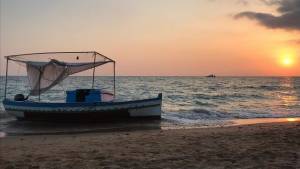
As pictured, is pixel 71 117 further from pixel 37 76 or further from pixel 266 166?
pixel 266 166

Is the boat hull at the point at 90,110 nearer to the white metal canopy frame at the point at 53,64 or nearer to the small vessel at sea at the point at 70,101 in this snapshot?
the small vessel at sea at the point at 70,101

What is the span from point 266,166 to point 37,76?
51.2ft

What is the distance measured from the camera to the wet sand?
26.6ft

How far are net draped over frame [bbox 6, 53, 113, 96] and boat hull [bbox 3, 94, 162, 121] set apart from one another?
114 cm

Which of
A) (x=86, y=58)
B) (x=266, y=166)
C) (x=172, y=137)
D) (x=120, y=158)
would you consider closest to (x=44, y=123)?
(x=86, y=58)

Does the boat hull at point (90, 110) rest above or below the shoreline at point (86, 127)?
above

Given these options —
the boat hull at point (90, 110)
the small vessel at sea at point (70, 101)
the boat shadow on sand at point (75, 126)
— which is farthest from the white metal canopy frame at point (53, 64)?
the boat shadow on sand at point (75, 126)

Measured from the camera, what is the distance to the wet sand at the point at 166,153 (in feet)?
26.6

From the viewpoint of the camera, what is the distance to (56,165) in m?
8.27

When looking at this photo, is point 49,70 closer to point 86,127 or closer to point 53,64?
point 53,64

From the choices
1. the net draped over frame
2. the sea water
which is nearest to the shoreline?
the sea water

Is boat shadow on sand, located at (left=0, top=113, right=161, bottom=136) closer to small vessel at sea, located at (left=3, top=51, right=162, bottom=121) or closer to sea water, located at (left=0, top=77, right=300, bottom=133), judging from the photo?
small vessel at sea, located at (left=3, top=51, right=162, bottom=121)

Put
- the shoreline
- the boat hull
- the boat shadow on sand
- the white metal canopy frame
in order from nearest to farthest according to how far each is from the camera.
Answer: the shoreline → the boat shadow on sand → the white metal canopy frame → the boat hull

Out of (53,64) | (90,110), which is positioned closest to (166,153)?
(90,110)
